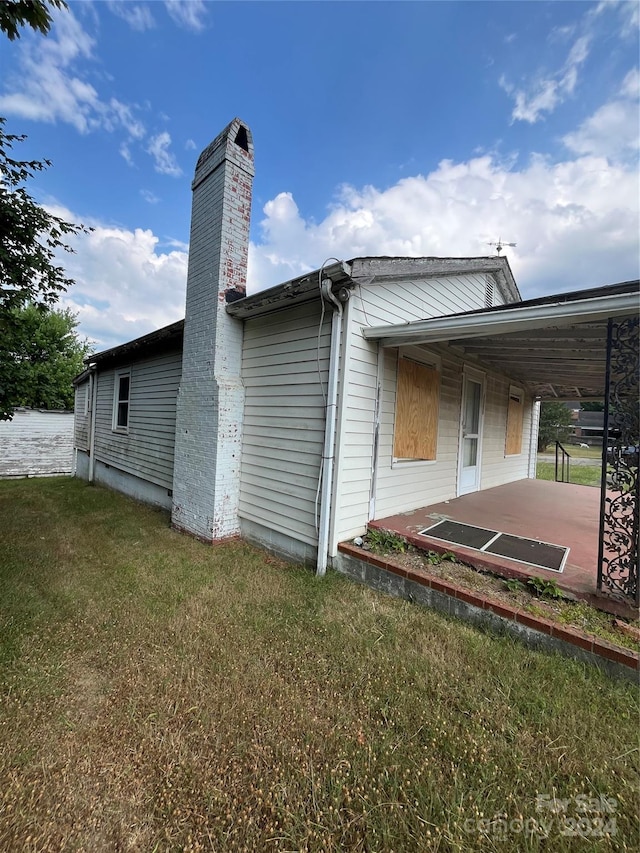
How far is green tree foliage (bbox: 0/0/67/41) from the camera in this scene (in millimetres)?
2182

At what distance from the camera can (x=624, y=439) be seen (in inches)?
104

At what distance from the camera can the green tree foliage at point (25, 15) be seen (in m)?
2.18

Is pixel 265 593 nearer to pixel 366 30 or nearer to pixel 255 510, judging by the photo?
pixel 255 510

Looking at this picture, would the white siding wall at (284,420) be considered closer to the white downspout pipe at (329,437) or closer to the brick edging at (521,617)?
the white downspout pipe at (329,437)

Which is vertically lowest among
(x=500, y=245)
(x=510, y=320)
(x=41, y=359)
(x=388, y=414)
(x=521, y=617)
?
(x=521, y=617)

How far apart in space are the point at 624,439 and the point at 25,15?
4.88 metres

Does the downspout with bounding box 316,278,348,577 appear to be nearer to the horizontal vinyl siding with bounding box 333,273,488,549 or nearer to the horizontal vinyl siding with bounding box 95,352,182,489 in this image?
the horizontal vinyl siding with bounding box 333,273,488,549

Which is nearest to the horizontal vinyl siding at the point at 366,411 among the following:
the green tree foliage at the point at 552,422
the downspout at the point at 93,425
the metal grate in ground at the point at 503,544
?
the metal grate in ground at the point at 503,544

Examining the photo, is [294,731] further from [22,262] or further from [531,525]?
[22,262]

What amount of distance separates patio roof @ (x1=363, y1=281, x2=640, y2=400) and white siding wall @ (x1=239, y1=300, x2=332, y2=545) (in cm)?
83

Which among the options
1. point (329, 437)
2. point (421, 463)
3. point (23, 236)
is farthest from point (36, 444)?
point (421, 463)

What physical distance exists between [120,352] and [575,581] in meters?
8.78

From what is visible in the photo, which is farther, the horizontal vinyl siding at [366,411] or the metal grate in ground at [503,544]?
the horizontal vinyl siding at [366,411]

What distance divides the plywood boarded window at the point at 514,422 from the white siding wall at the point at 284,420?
5.81m
